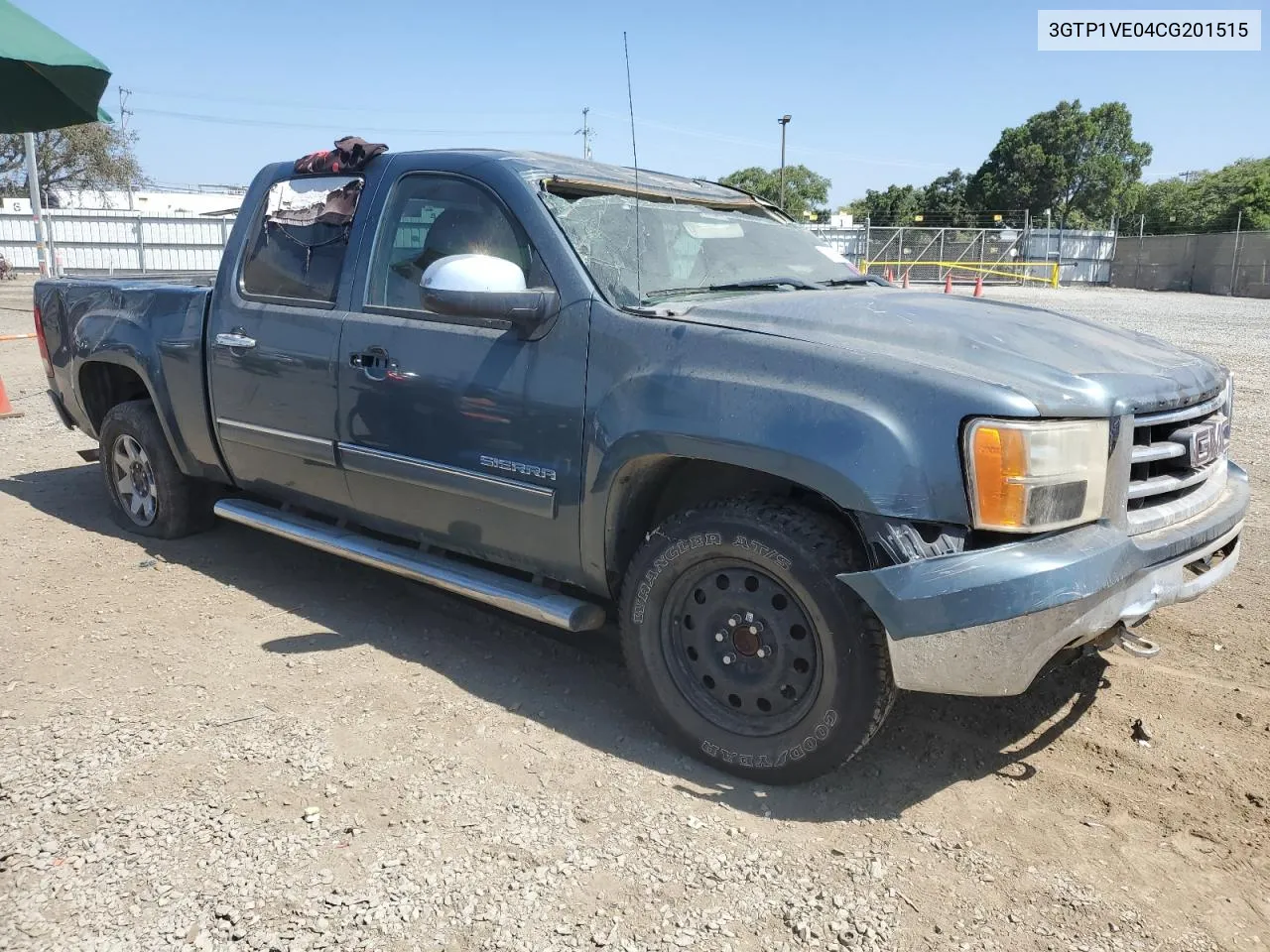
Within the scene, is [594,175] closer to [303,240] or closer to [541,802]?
[303,240]

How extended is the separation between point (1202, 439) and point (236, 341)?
3716 mm

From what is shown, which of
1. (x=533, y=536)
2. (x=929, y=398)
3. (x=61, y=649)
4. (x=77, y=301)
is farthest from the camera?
(x=77, y=301)

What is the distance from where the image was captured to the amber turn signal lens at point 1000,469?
2.40 metres

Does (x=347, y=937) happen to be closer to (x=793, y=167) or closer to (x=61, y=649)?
(x=61, y=649)

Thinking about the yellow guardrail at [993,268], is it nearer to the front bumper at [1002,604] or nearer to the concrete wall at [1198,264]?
the concrete wall at [1198,264]

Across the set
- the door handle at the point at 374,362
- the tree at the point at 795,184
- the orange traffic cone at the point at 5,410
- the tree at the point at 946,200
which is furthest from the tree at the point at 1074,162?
the door handle at the point at 374,362

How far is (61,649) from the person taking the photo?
3842 mm

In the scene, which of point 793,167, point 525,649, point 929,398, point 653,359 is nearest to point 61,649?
point 525,649

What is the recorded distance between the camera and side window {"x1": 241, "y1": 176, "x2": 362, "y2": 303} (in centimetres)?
394

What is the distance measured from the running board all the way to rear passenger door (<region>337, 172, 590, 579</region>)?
90 millimetres

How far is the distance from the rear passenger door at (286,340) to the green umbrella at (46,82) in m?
1.91

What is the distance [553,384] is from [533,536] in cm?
54

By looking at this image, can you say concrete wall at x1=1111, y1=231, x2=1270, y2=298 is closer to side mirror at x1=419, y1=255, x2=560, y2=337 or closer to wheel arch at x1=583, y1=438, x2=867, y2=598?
wheel arch at x1=583, y1=438, x2=867, y2=598

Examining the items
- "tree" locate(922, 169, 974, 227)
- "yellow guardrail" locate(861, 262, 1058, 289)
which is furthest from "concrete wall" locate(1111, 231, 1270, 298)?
"tree" locate(922, 169, 974, 227)
